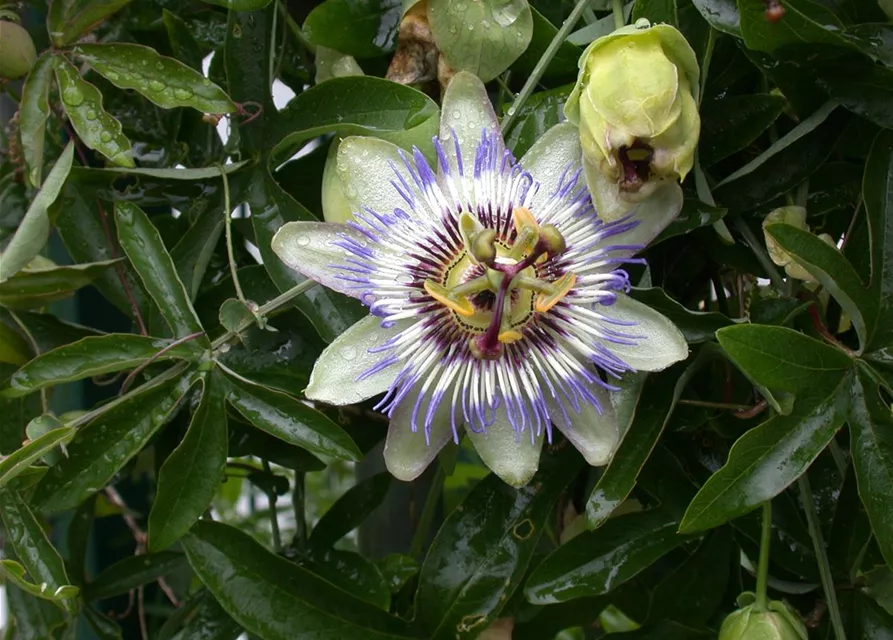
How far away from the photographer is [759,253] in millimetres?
1007

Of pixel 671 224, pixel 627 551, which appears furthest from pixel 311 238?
pixel 627 551

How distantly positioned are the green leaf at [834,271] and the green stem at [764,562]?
0.19 meters

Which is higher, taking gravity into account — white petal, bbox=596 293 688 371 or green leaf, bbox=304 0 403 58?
green leaf, bbox=304 0 403 58

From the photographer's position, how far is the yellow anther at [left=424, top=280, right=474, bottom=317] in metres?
0.90

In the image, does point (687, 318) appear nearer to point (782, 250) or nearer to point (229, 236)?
point (782, 250)

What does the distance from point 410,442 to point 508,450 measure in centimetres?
10

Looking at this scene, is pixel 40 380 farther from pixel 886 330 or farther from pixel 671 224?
pixel 886 330

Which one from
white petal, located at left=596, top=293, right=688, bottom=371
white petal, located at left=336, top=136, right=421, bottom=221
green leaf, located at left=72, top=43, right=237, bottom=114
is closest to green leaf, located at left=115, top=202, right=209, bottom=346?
green leaf, located at left=72, top=43, right=237, bottom=114

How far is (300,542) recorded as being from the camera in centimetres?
130

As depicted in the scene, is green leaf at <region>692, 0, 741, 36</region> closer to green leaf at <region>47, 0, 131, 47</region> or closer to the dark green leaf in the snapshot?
the dark green leaf

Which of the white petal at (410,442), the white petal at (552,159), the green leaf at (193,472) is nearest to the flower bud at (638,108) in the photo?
the white petal at (552,159)

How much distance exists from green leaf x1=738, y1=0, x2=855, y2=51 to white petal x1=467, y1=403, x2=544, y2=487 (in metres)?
0.42

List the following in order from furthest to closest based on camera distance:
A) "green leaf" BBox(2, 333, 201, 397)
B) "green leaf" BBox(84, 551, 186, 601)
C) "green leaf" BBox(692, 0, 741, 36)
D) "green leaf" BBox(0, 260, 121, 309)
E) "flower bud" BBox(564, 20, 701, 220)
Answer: "green leaf" BBox(84, 551, 186, 601), "green leaf" BBox(0, 260, 121, 309), "green leaf" BBox(2, 333, 201, 397), "green leaf" BBox(692, 0, 741, 36), "flower bud" BBox(564, 20, 701, 220)

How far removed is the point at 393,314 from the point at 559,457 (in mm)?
295
